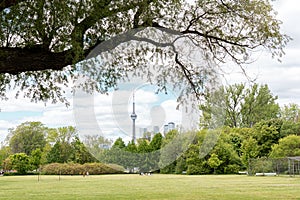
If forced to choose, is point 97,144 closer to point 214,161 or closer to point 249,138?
point 214,161

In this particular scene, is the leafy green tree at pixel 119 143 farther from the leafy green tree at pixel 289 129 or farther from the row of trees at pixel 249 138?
the leafy green tree at pixel 289 129

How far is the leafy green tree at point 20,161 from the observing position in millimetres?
59562

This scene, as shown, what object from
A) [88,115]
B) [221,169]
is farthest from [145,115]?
[221,169]

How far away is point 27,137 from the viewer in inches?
2692

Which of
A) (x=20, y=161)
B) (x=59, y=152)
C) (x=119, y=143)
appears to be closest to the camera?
(x=119, y=143)

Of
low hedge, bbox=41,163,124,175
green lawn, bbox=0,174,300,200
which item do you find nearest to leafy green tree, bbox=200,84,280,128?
green lawn, bbox=0,174,300,200

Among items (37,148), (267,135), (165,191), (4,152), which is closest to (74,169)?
(37,148)

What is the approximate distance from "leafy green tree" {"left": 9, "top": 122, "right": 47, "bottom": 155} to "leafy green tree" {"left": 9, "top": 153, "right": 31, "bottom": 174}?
6.57 metres

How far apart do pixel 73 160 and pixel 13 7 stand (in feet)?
171

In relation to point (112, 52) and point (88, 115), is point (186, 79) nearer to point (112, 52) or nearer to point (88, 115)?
point (112, 52)

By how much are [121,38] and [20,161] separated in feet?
187

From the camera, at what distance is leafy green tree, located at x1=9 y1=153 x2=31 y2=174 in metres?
59.6

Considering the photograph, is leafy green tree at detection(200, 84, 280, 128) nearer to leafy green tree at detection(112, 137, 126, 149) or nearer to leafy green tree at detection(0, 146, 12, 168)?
leafy green tree at detection(112, 137, 126, 149)

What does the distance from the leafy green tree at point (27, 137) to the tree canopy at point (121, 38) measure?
6197 centimetres
